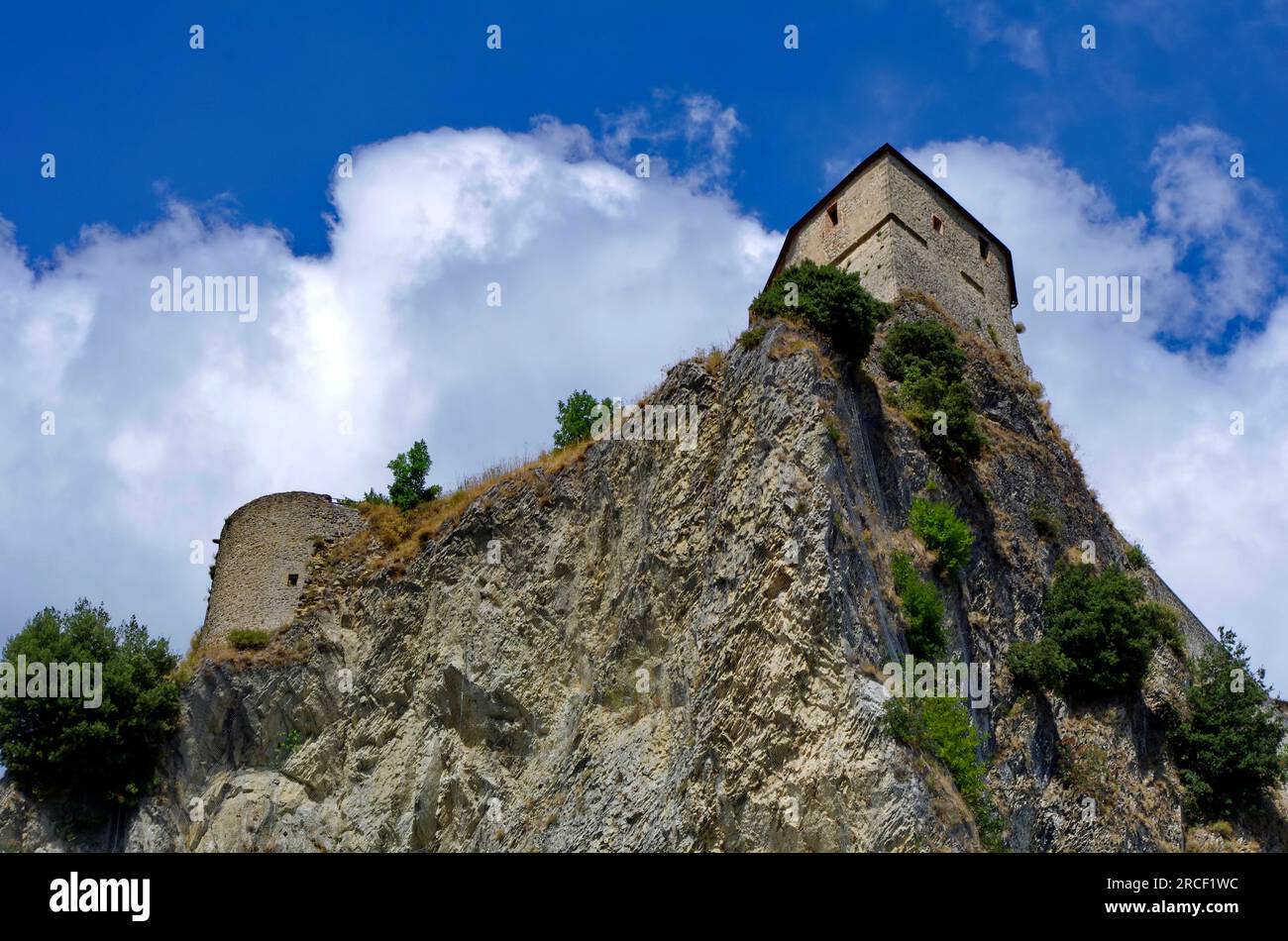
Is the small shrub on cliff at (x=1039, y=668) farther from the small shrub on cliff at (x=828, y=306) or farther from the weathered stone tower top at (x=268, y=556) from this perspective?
the weathered stone tower top at (x=268, y=556)

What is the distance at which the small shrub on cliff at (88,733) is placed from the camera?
1182 inches

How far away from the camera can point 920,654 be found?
23469mm

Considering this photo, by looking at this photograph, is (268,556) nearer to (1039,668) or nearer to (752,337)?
(752,337)

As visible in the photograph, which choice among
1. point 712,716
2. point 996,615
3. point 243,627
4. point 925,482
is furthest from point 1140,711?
point 243,627

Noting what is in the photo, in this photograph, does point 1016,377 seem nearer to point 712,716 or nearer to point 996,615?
point 996,615

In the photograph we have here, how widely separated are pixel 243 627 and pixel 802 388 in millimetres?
16317

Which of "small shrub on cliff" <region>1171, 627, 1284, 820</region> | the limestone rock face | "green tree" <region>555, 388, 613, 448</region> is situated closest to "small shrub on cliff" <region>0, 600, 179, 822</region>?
the limestone rock face

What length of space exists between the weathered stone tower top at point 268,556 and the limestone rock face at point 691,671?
1.84ft

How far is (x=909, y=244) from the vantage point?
121 ft

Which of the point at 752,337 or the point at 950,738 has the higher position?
the point at 752,337

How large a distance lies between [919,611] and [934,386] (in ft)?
24.7

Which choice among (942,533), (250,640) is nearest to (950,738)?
(942,533)

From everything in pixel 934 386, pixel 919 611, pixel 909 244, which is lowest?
pixel 919 611

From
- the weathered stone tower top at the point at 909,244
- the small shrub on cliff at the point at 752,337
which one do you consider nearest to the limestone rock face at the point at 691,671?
the small shrub on cliff at the point at 752,337
